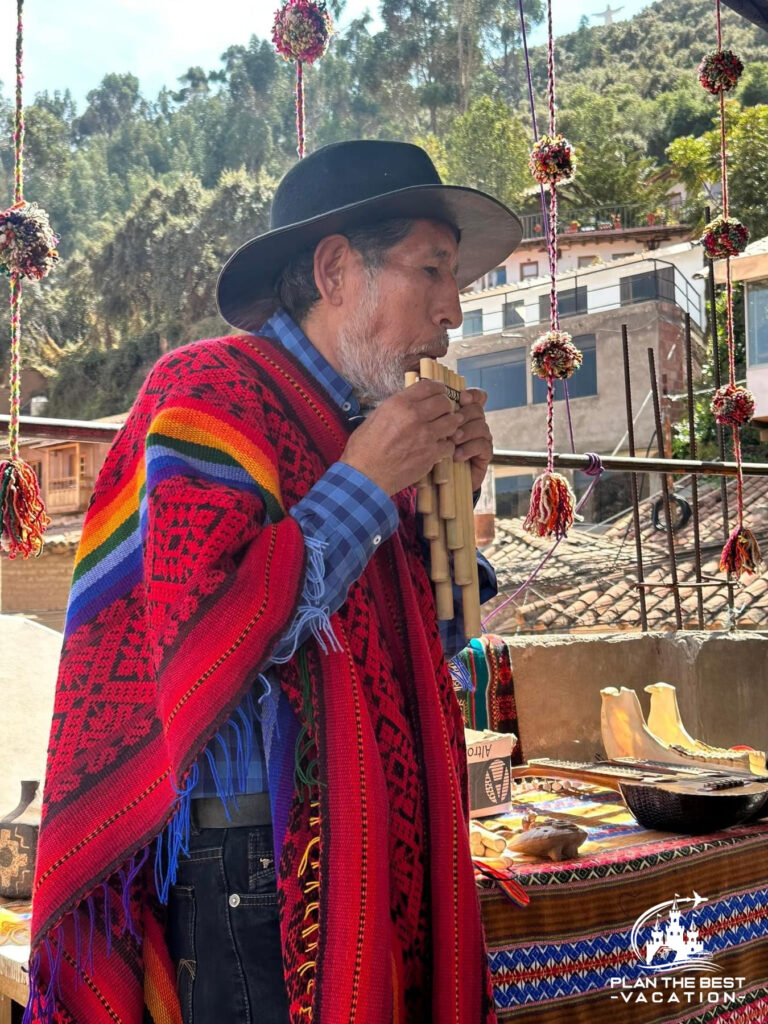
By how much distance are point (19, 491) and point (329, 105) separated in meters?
60.0

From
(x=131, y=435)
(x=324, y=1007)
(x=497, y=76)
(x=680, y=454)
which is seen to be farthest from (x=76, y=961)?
(x=497, y=76)

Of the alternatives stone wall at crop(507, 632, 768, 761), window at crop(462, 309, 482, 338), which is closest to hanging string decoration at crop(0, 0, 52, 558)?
stone wall at crop(507, 632, 768, 761)

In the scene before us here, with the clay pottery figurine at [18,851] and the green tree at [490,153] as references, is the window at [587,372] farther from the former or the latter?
the clay pottery figurine at [18,851]

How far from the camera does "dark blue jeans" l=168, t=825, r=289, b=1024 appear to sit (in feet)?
4.39

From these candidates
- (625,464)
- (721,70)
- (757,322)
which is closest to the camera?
(721,70)

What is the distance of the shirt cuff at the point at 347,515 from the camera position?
1355 millimetres

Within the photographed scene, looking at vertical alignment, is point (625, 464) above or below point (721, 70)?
below

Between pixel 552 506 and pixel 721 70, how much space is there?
1.52m

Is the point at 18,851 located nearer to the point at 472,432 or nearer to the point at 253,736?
the point at 253,736

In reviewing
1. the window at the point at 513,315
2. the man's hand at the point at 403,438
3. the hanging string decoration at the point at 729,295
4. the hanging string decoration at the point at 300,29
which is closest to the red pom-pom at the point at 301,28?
the hanging string decoration at the point at 300,29

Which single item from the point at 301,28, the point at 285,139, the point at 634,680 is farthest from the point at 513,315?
the point at 285,139

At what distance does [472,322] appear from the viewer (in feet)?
92.9

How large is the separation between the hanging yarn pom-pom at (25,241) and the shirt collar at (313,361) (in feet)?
1.70

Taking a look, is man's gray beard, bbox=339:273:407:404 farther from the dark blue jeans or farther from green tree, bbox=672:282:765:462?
green tree, bbox=672:282:765:462
